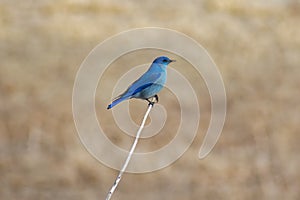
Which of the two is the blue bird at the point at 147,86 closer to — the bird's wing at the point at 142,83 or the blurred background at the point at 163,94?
the bird's wing at the point at 142,83

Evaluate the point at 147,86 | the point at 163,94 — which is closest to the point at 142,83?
the point at 147,86

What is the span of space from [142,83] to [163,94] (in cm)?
614

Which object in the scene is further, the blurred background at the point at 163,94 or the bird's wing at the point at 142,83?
the blurred background at the point at 163,94

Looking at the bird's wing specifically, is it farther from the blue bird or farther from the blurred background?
the blurred background

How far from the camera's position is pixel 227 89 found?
1005 cm

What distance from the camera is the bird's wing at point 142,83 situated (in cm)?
351

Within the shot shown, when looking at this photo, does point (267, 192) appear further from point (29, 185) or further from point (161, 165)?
point (29, 185)

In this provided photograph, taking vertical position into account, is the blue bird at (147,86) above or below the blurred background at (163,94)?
below

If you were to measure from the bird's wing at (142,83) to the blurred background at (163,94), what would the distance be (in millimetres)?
5298

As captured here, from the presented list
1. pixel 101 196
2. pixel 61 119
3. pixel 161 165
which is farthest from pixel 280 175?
pixel 61 119

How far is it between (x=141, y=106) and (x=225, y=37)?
1744 millimetres

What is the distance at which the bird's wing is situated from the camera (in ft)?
11.5

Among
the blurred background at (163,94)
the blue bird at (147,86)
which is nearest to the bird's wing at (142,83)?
the blue bird at (147,86)

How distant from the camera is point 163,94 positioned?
32.0 ft
